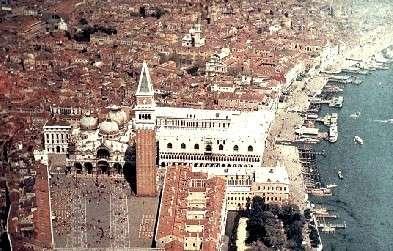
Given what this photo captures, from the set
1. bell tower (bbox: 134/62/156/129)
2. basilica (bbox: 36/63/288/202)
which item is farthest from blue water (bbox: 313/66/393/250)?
bell tower (bbox: 134/62/156/129)

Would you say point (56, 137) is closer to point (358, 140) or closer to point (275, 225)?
point (275, 225)

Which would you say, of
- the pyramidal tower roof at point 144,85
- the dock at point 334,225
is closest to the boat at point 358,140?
the dock at point 334,225

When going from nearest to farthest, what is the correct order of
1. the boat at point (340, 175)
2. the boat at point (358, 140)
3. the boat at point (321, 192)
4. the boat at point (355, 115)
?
the boat at point (321, 192) < the boat at point (340, 175) < the boat at point (358, 140) < the boat at point (355, 115)

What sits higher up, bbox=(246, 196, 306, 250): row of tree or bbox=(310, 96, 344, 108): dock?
bbox=(310, 96, 344, 108): dock

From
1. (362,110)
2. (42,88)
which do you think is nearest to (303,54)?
(362,110)

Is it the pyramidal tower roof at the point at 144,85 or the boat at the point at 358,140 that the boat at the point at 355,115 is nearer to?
the boat at the point at 358,140

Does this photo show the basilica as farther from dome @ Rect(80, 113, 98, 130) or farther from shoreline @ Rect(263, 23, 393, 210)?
shoreline @ Rect(263, 23, 393, 210)

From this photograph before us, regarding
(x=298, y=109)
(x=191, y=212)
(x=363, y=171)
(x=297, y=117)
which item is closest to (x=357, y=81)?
(x=298, y=109)
